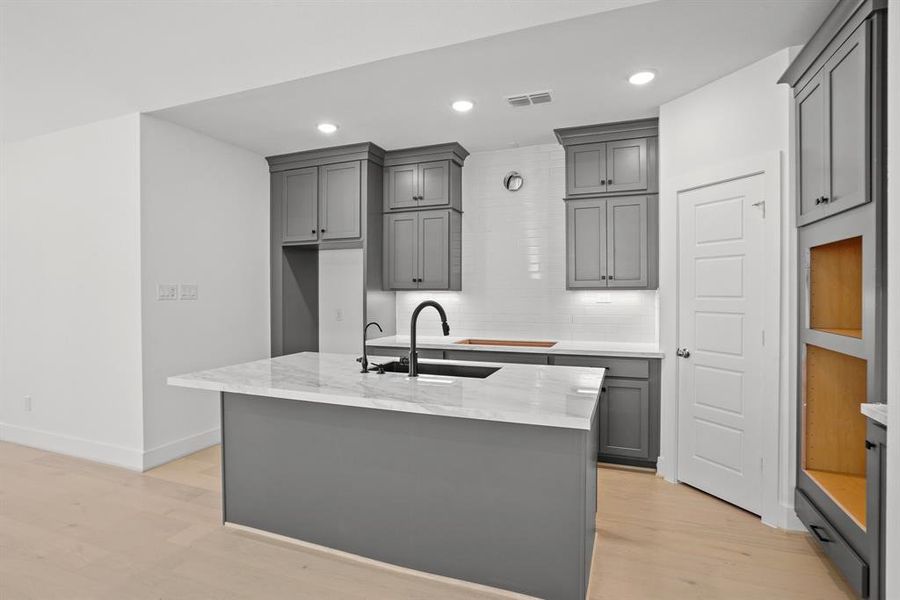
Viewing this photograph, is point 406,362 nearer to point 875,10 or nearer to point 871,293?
point 871,293

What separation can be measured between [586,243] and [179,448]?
12.3ft

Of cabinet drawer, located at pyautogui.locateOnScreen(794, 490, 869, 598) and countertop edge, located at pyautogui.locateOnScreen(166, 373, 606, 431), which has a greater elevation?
countertop edge, located at pyautogui.locateOnScreen(166, 373, 606, 431)

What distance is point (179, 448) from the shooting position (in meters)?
3.95

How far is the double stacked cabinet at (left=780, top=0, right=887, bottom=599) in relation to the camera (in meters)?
1.92

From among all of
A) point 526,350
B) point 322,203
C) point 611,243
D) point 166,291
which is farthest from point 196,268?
point 611,243

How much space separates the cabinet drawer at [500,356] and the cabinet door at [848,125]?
2.13 meters

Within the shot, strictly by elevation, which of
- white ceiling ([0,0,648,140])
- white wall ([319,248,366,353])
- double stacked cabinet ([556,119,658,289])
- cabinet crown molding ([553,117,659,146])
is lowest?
white wall ([319,248,366,353])

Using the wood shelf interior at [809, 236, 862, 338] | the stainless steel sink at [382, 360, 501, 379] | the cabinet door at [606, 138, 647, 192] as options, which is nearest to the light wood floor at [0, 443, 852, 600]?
the stainless steel sink at [382, 360, 501, 379]

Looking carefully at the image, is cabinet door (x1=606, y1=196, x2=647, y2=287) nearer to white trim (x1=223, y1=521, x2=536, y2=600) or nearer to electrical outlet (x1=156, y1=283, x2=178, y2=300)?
white trim (x1=223, y1=521, x2=536, y2=600)

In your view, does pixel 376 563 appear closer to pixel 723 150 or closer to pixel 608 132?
pixel 723 150

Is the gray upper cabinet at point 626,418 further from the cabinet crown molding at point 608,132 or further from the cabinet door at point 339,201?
the cabinet door at point 339,201

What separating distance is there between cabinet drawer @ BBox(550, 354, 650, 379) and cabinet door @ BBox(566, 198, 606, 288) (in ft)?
2.09

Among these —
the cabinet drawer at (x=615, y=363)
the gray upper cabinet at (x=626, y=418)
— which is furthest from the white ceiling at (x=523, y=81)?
the gray upper cabinet at (x=626, y=418)

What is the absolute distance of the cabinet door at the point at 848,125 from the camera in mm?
2006
